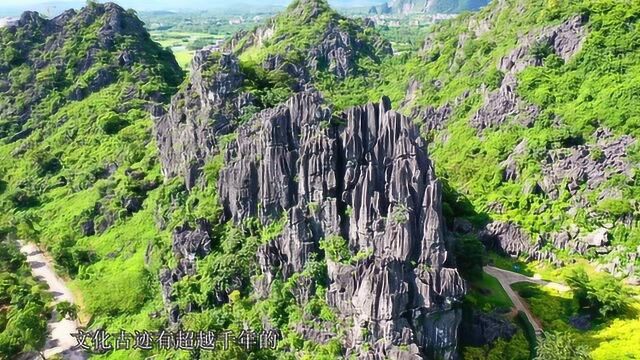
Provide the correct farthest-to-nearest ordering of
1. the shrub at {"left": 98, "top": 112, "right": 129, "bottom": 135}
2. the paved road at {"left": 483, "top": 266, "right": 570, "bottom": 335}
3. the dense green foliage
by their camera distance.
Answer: the shrub at {"left": 98, "top": 112, "right": 129, "bottom": 135} < the dense green foliage < the paved road at {"left": 483, "top": 266, "right": 570, "bottom": 335}

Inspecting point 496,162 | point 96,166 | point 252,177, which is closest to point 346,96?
point 496,162

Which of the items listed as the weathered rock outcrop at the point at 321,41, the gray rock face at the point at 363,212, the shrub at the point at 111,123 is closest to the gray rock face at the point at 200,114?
the gray rock face at the point at 363,212

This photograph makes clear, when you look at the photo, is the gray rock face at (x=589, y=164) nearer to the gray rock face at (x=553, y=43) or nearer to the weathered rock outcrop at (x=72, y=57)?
the gray rock face at (x=553, y=43)

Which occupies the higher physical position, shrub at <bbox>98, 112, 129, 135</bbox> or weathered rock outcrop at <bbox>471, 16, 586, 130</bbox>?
weathered rock outcrop at <bbox>471, 16, 586, 130</bbox>

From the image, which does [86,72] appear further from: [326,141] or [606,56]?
[606,56]

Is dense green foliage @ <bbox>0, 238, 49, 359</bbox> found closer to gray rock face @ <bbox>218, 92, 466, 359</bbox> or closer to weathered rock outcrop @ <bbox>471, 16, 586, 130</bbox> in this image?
gray rock face @ <bbox>218, 92, 466, 359</bbox>

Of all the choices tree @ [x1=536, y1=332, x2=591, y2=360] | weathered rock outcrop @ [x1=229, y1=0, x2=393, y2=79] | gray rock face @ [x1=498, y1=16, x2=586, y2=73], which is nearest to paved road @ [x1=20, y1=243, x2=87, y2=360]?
tree @ [x1=536, y1=332, x2=591, y2=360]
